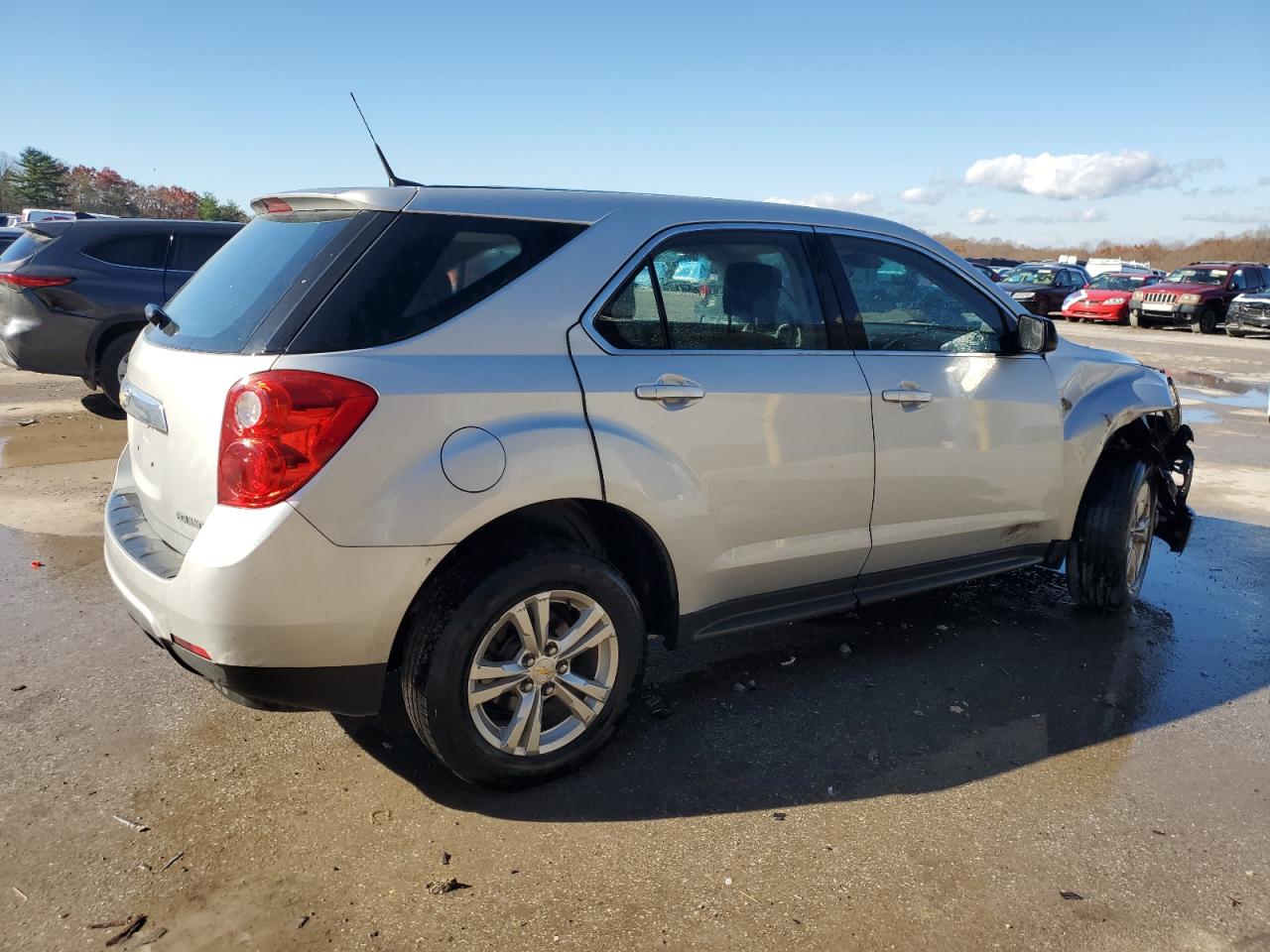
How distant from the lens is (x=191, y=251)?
8.89 m

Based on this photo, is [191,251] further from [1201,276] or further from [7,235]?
[1201,276]

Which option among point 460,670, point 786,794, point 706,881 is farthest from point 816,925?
point 460,670

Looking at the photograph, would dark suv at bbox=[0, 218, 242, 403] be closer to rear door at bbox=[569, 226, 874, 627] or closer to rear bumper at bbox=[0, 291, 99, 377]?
rear bumper at bbox=[0, 291, 99, 377]

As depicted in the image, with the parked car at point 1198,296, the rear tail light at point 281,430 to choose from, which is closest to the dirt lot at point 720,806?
the rear tail light at point 281,430

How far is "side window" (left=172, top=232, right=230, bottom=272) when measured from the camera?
8.78 metres

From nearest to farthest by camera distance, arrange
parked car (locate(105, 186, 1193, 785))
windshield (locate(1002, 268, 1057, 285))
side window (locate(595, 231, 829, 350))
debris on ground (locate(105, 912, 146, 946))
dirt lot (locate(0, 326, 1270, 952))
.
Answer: debris on ground (locate(105, 912, 146, 946)) → dirt lot (locate(0, 326, 1270, 952)) → parked car (locate(105, 186, 1193, 785)) → side window (locate(595, 231, 829, 350)) → windshield (locate(1002, 268, 1057, 285))

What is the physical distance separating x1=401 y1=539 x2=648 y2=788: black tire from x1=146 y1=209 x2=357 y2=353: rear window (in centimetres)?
→ 96

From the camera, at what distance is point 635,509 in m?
3.14

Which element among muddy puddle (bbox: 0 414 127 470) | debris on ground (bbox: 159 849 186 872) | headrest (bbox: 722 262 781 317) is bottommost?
muddy puddle (bbox: 0 414 127 470)

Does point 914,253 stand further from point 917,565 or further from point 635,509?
point 635,509

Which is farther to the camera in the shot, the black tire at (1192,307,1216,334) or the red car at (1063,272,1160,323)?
the red car at (1063,272,1160,323)

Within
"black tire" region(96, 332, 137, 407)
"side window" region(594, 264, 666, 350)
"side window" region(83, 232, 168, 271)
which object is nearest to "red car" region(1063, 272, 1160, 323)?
"side window" region(83, 232, 168, 271)

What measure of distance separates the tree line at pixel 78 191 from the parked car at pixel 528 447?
61.5m

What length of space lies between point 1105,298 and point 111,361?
2554 cm
